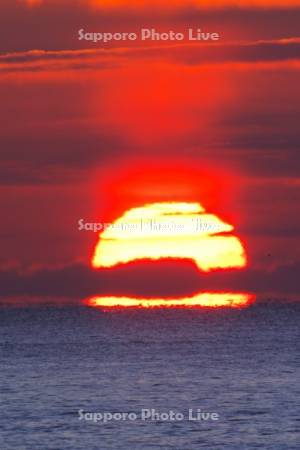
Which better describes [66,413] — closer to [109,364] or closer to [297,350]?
[109,364]

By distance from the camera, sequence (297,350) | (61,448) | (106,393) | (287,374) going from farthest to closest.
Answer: (297,350)
(287,374)
(106,393)
(61,448)

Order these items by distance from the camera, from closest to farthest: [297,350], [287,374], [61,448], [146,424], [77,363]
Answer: [61,448] → [146,424] → [287,374] → [77,363] → [297,350]

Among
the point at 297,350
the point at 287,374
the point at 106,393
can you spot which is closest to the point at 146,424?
the point at 106,393

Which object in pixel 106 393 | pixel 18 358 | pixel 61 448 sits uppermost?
pixel 18 358

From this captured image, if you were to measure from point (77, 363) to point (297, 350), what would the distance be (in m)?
37.8

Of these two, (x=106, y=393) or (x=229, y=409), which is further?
(x=106, y=393)

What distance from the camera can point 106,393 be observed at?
135125 millimetres

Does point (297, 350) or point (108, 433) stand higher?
point (297, 350)

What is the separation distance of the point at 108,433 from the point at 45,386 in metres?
28.7

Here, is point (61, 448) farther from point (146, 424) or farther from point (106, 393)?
point (106, 393)

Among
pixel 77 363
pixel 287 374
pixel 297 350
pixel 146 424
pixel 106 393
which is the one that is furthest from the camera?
pixel 297 350

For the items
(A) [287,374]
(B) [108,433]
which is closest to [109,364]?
(A) [287,374]

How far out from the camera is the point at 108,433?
11150 centimetres

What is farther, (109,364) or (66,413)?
(109,364)
